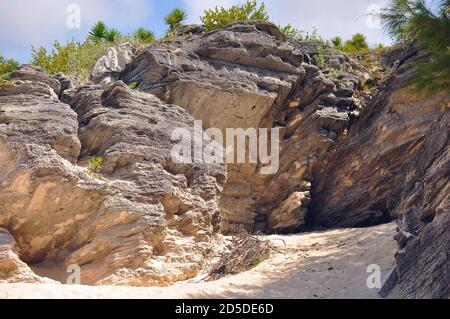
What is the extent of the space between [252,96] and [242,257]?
4.36 meters

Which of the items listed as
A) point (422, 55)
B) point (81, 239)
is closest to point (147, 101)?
point (81, 239)

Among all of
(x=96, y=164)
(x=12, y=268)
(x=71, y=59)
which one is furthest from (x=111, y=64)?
(x=12, y=268)

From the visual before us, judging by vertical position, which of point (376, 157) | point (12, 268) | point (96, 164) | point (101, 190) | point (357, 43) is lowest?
point (12, 268)

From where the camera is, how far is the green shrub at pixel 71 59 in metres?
14.3

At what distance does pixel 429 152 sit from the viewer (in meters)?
8.93

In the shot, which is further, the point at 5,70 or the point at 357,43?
the point at 357,43

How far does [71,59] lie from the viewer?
48.0 ft

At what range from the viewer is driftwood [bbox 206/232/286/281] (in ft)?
30.7

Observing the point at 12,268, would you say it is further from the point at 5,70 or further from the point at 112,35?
the point at 112,35

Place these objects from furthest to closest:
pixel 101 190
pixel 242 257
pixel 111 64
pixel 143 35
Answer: pixel 143 35, pixel 111 64, pixel 242 257, pixel 101 190

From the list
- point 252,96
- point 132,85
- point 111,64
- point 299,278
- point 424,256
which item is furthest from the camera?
point 111,64

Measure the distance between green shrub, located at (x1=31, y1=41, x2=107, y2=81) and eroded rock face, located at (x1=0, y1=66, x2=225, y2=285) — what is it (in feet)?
10.6

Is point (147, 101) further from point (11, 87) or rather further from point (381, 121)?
point (381, 121)

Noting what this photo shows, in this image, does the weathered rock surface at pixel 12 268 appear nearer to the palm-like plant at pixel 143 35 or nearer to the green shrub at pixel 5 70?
the green shrub at pixel 5 70
